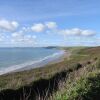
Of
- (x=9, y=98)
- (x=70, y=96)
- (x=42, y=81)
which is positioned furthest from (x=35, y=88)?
(x=70, y=96)

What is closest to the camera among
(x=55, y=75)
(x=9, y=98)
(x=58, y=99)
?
(x=58, y=99)

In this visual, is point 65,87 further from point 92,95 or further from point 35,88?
point 35,88

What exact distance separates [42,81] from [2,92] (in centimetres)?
424

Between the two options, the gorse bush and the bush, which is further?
the bush

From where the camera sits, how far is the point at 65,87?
37.4 ft

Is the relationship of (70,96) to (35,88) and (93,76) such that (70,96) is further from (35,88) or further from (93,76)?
(35,88)

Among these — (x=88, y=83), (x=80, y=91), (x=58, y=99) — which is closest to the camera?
(x=58, y=99)

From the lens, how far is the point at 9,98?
1305 centimetres

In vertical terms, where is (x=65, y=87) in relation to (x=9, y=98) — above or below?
above

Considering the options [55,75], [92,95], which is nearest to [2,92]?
[92,95]

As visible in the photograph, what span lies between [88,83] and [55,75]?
731cm

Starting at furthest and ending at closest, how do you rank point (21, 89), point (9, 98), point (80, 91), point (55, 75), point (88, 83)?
point (55, 75), point (21, 89), point (9, 98), point (88, 83), point (80, 91)

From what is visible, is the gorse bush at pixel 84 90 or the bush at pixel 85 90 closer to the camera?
the gorse bush at pixel 84 90

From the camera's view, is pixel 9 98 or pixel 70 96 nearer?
pixel 70 96
